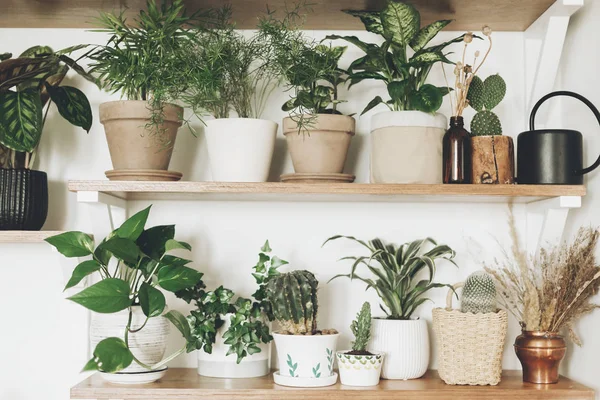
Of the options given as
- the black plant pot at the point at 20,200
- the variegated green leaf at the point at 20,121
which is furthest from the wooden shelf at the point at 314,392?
the variegated green leaf at the point at 20,121

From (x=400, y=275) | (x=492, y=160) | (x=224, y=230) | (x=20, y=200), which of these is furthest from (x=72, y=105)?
(x=492, y=160)

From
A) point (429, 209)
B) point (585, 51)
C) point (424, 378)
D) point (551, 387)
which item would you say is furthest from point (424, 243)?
point (585, 51)

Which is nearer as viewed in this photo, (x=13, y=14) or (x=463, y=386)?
(x=463, y=386)

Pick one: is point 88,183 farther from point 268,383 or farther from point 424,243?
point 424,243

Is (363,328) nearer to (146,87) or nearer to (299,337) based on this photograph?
(299,337)

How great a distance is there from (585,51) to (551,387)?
2.26 ft

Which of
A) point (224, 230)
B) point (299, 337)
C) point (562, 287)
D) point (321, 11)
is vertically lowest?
point (299, 337)

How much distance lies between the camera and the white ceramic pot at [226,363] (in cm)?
144

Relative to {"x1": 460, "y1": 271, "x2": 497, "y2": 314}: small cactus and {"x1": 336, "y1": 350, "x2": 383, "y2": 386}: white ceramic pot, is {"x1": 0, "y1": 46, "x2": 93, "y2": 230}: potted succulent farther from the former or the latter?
{"x1": 460, "y1": 271, "x2": 497, "y2": 314}: small cactus

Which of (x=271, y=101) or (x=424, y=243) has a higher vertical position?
(x=271, y=101)

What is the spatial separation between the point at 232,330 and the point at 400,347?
350mm

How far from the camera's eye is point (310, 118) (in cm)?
141

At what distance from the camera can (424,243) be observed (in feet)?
5.31

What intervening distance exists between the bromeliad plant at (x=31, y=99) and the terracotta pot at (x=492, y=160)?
2.67 ft
